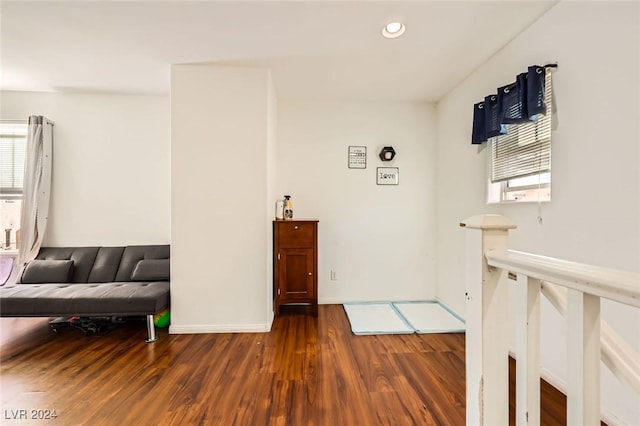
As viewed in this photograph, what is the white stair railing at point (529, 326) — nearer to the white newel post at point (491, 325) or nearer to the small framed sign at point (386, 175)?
the white newel post at point (491, 325)

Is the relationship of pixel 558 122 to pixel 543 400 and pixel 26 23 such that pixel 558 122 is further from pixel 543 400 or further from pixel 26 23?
pixel 26 23

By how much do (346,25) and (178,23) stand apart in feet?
4.05

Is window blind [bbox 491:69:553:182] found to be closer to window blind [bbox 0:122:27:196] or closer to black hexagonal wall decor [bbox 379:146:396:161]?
black hexagonal wall decor [bbox 379:146:396:161]

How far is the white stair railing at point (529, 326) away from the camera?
582 mm

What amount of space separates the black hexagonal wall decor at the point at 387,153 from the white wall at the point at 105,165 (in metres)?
2.69

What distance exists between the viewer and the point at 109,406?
64.6 inches

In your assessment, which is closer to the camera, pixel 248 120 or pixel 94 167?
pixel 248 120

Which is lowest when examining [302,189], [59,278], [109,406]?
[109,406]

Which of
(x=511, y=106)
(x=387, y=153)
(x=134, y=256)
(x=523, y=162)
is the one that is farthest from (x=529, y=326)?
(x=134, y=256)

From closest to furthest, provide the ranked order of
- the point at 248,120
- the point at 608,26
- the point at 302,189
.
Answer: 1. the point at 608,26
2. the point at 248,120
3. the point at 302,189

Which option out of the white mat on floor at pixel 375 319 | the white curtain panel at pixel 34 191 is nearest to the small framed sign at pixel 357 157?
the white mat on floor at pixel 375 319

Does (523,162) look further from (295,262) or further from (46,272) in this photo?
(46,272)

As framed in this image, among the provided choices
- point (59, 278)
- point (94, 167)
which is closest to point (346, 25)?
point (94, 167)

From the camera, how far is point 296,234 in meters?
2.96
